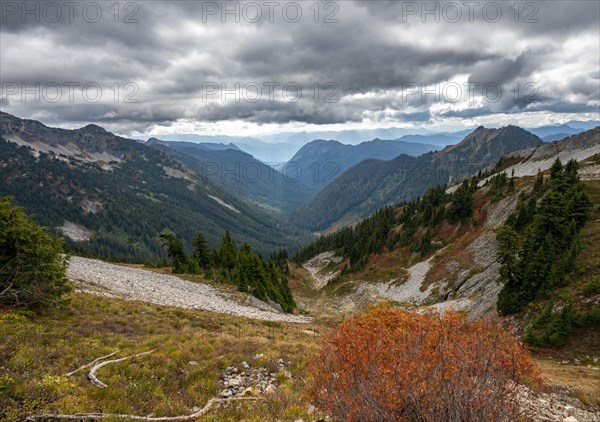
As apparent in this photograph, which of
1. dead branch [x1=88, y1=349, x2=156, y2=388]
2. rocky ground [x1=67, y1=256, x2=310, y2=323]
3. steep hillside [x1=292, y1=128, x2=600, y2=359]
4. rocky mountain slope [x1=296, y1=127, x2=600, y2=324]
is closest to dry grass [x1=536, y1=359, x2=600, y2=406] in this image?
steep hillside [x1=292, y1=128, x2=600, y2=359]

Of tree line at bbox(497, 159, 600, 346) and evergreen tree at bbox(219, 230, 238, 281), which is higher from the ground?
tree line at bbox(497, 159, 600, 346)

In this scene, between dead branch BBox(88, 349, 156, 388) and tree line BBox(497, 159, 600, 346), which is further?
tree line BBox(497, 159, 600, 346)

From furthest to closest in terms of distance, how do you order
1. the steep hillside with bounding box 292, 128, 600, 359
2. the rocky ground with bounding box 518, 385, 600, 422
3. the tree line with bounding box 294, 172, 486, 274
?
the tree line with bounding box 294, 172, 486, 274 < the steep hillside with bounding box 292, 128, 600, 359 < the rocky ground with bounding box 518, 385, 600, 422

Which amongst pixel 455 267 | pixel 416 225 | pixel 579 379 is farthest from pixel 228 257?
pixel 416 225

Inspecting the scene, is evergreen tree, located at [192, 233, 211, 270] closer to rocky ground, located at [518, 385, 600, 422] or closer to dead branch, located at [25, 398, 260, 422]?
dead branch, located at [25, 398, 260, 422]

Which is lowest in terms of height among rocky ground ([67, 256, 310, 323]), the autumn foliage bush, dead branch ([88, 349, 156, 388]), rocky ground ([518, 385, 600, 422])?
rocky ground ([67, 256, 310, 323])

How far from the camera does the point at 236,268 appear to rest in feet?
206

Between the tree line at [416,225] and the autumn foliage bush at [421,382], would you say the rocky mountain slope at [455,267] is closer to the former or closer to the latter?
the tree line at [416,225]

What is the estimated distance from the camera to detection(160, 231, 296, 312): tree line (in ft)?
177

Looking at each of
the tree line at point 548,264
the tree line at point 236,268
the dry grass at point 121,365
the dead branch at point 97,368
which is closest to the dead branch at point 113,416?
the dry grass at point 121,365

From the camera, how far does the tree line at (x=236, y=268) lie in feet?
177

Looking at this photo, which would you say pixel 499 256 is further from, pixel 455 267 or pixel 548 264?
pixel 455 267

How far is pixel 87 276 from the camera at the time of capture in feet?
118

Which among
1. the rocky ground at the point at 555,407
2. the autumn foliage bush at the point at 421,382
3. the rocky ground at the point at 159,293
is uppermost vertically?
the autumn foliage bush at the point at 421,382
